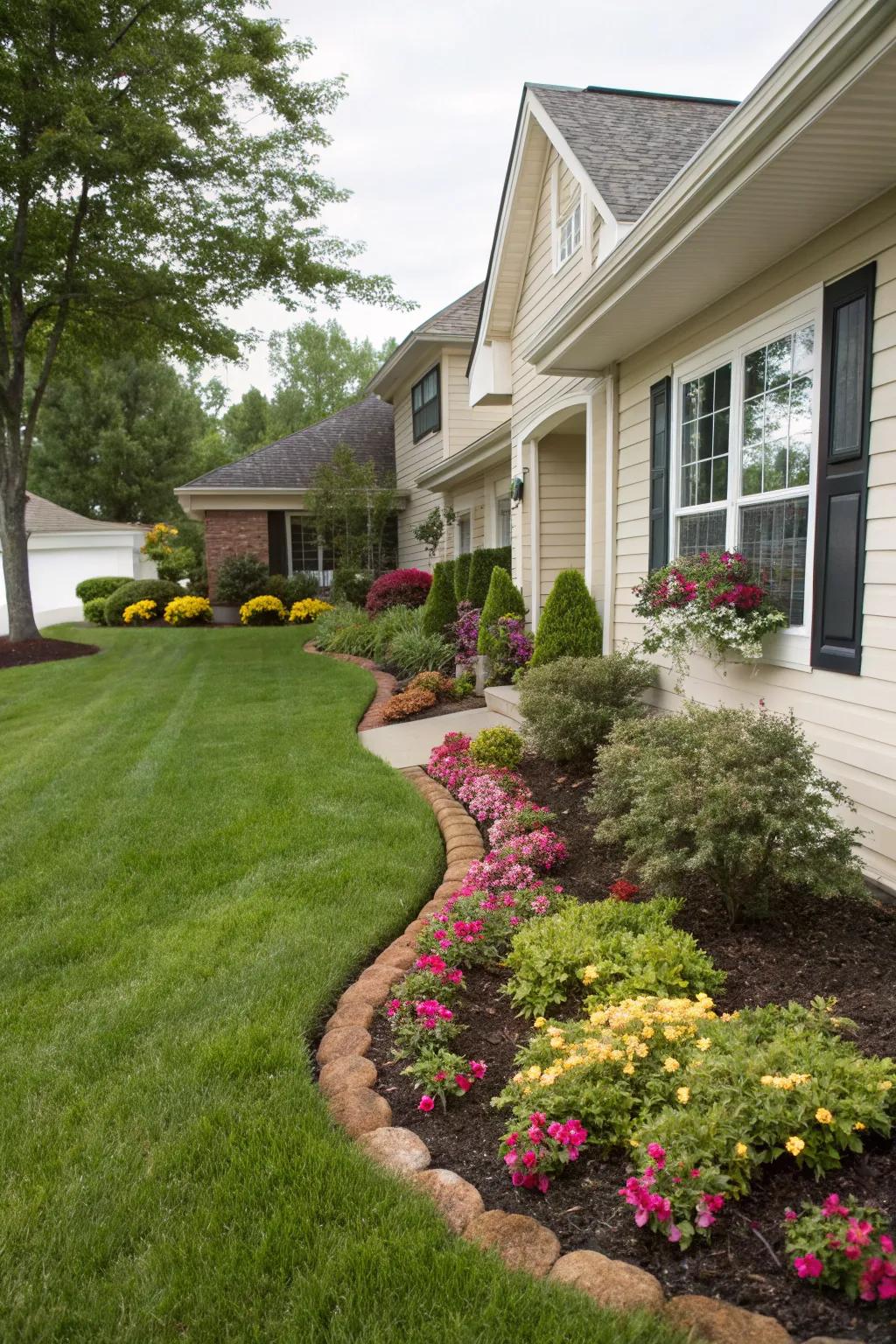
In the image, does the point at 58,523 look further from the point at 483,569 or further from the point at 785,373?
the point at 785,373

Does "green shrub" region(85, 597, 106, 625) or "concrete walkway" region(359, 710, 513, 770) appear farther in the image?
"green shrub" region(85, 597, 106, 625)

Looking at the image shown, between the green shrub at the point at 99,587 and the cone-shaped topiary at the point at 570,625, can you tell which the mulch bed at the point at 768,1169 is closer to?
the cone-shaped topiary at the point at 570,625

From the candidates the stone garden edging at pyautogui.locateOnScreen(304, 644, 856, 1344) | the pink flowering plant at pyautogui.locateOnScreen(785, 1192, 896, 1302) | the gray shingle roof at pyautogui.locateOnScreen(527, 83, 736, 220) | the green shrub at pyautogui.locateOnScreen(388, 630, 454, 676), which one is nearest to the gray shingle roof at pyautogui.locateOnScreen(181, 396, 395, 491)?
the green shrub at pyautogui.locateOnScreen(388, 630, 454, 676)

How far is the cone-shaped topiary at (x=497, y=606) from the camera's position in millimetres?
9180

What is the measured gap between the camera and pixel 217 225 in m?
12.9

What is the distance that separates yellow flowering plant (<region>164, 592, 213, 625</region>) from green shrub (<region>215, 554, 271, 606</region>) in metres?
0.53

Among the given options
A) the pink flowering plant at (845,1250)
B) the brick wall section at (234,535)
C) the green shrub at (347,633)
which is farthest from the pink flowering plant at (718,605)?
the brick wall section at (234,535)

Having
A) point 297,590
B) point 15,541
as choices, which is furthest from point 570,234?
point 297,590

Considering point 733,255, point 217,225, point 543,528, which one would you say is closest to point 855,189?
point 733,255

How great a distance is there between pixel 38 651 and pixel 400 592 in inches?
231

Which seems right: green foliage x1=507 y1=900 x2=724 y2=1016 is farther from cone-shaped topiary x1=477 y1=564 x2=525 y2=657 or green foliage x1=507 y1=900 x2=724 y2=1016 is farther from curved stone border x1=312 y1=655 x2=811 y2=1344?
cone-shaped topiary x1=477 y1=564 x2=525 y2=657

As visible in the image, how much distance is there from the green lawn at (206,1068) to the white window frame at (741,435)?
2284 mm

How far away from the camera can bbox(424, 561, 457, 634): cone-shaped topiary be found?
11.3 m

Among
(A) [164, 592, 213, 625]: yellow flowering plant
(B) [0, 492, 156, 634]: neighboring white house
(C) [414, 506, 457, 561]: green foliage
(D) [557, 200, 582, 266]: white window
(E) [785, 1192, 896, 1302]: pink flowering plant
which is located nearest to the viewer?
(E) [785, 1192, 896, 1302]: pink flowering plant
